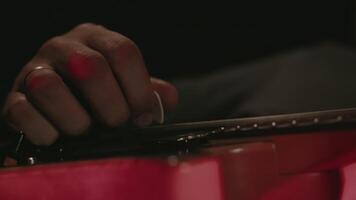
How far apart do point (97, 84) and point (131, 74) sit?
3 cm

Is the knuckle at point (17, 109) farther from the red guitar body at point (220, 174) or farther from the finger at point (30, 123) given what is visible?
the red guitar body at point (220, 174)

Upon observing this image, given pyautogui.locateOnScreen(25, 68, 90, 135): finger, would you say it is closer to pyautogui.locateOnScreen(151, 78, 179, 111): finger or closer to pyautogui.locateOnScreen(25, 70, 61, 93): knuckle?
pyautogui.locateOnScreen(25, 70, 61, 93): knuckle

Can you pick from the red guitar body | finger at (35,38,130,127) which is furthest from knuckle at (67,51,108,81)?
the red guitar body

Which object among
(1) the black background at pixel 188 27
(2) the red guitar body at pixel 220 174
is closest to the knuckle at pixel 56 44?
(2) the red guitar body at pixel 220 174

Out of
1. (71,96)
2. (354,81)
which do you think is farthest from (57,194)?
(354,81)

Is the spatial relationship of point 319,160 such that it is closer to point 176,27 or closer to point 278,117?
point 278,117

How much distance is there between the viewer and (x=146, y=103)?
51 cm

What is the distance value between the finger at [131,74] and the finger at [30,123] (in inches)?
2.8

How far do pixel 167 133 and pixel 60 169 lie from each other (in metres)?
0.10


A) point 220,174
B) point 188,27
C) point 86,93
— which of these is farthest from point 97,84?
point 188,27

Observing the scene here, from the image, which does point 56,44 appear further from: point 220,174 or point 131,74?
point 220,174

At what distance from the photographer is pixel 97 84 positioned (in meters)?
0.48

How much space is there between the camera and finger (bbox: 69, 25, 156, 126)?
0.50 metres

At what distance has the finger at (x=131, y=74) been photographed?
1.63 ft
